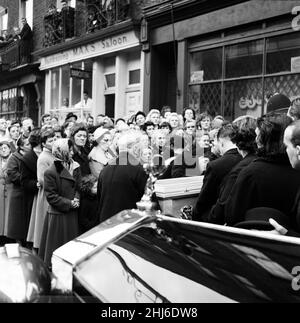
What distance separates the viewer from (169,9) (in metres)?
10.7

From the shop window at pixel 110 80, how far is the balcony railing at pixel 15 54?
20.8 ft

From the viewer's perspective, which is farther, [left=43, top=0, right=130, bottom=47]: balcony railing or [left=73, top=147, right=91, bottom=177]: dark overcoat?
[left=43, top=0, right=130, bottom=47]: balcony railing

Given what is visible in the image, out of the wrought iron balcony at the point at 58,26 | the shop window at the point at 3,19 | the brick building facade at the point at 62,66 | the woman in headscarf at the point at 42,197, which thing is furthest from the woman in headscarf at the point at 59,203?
the shop window at the point at 3,19

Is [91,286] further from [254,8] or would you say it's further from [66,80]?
[66,80]

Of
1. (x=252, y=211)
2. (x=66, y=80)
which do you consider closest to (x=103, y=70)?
(x=66, y=80)

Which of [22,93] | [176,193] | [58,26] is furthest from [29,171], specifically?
[22,93]

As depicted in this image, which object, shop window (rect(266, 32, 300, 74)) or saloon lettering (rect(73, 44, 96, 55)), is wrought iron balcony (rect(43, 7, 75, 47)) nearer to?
saloon lettering (rect(73, 44, 96, 55))

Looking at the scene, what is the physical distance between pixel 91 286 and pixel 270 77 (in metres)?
8.06

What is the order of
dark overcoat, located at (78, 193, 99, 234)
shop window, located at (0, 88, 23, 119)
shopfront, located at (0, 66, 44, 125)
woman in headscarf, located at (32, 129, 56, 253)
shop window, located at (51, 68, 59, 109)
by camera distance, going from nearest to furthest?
dark overcoat, located at (78, 193, 99, 234) < woman in headscarf, located at (32, 129, 56, 253) < shop window, located at (51, 68, 59, 109) < shopfront, located at (0, 66, 44, 125) < shop window, located at (0, 88, 23, 119)

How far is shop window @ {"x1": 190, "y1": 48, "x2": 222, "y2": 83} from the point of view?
10.1 m

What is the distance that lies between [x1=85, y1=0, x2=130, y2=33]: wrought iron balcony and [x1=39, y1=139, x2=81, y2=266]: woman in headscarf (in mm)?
8614

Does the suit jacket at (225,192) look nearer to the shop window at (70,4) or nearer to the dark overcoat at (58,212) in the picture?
the dark overcoat at (58,212)

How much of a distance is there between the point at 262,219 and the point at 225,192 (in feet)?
3.12

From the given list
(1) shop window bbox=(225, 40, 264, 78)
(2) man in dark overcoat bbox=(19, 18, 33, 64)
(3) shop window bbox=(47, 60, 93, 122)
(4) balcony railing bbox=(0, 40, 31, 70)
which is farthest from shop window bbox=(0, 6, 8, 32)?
(1) shop window bbox=(225, 40, 264, 78)
